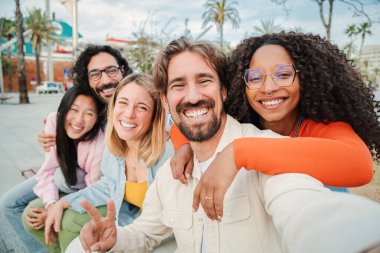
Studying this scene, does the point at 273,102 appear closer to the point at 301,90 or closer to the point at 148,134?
the point at 301,90

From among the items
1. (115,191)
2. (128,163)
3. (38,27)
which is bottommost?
(115,191)

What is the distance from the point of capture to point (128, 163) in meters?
2.62

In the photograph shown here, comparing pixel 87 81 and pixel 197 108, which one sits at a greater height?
pixel 87 81

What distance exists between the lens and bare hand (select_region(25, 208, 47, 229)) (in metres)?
2.60

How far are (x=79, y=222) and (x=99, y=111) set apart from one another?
1.23 m

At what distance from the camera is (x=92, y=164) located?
2906 millimetres

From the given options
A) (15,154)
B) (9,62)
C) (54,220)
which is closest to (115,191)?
(54,220)

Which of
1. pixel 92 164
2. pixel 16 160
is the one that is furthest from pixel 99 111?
pixel 16 160

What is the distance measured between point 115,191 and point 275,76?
1662mm

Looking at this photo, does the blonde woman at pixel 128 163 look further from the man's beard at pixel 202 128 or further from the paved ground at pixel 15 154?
the paved ground at pixel 15 154

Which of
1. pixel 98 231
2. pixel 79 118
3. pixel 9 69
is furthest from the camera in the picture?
pixel 9 69

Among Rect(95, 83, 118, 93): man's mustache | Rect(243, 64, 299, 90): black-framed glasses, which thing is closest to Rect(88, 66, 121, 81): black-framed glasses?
Rect(95, 83, 118, 93): man's mustache

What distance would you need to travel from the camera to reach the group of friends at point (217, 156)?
104 centimetres

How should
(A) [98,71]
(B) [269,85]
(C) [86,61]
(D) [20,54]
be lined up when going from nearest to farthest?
(B) [269,85] → (A) [98,71] → (C) [86,61] → (D) [20,54]
